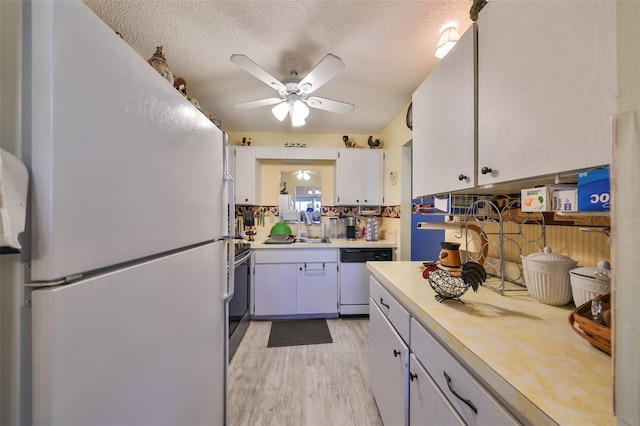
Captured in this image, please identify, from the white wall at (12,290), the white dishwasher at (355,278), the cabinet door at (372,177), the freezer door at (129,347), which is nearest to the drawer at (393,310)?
the freezer door at (129,347)

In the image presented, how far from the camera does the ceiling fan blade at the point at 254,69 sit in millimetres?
1319

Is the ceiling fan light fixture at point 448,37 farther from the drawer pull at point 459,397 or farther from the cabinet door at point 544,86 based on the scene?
the drawer pull at point 459,397

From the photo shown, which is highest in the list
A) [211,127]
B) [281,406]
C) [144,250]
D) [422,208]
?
[211,127]

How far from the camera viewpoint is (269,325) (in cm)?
241

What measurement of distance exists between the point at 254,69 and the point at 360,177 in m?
1.80

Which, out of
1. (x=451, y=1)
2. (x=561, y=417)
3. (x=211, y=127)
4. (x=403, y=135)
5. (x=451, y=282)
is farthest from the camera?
(x=403, y=135)

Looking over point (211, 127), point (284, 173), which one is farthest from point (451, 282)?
point (284, 173)

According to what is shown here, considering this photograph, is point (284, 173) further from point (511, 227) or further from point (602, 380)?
point (602, 380)

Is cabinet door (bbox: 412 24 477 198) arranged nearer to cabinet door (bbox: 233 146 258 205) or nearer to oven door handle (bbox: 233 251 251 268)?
oven door handle (bbox: 233 251 251 268)

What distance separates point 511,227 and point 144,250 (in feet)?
5.39

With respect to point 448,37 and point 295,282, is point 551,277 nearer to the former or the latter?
point 448,37

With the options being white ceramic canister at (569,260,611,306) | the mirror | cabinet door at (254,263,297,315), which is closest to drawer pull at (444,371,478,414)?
white ceramic canister at (569,260,611,306)

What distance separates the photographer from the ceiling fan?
1354 mm

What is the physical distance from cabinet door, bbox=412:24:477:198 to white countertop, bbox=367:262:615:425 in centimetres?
50
